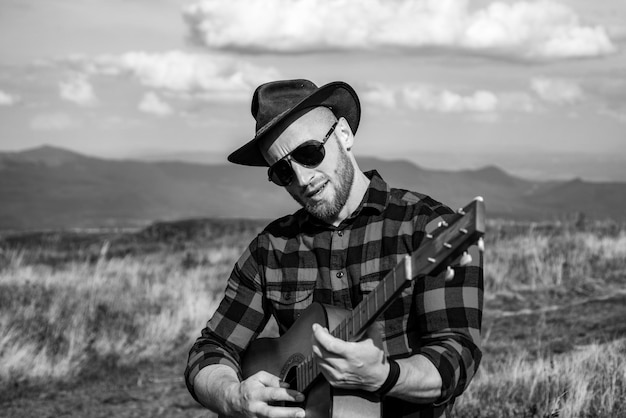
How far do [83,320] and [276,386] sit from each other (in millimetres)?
6580

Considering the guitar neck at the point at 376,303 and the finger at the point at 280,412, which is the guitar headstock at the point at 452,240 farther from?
the finger at the point at 280,412

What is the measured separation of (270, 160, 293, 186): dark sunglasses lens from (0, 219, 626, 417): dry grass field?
7.98 feet

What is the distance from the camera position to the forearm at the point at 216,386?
3.27 metres

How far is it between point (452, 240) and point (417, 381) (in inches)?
23.8

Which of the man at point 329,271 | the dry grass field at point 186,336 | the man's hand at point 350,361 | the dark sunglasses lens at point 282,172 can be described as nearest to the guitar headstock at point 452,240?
the man's hand at point 350,361

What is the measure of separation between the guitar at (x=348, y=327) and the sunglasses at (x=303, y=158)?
1.81ft

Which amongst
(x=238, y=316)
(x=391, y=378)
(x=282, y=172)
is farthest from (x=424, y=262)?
(x=238, y=316)

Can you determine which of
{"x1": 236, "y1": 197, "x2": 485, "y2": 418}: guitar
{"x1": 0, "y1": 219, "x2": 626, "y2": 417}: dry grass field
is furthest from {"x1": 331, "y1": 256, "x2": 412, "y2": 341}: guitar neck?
{"x1": 0, "y1": 219, "x2": 626, "y2": 417}: dry grass field

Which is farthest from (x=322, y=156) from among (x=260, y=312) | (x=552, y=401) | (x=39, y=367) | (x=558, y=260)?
(x=558, y=260)

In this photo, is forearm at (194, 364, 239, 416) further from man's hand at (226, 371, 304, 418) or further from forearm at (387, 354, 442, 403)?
forearm at (387, 354, 442, 403)

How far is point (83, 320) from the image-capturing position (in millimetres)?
9289

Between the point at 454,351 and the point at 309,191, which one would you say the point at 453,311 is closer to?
the point at 454,351

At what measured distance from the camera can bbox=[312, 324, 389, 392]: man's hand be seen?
252 cm

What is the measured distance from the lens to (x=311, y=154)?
3.37 m
